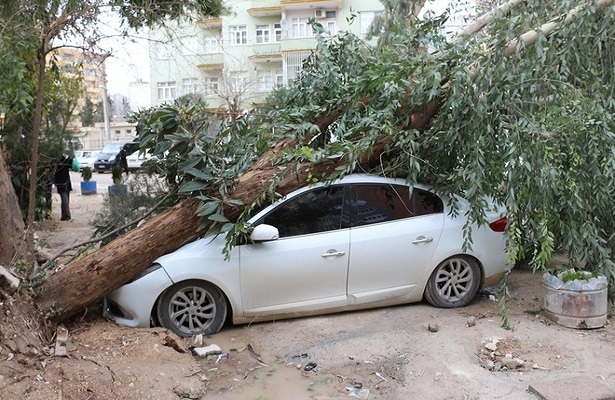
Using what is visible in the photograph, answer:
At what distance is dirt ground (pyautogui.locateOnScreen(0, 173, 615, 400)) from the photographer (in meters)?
4.10

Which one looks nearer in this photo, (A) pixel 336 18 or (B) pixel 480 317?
(B) pixel 480 317

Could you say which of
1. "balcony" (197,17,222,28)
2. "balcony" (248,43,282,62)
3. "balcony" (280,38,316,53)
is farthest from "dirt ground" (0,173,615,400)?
"balcony" (248,43,282,62)

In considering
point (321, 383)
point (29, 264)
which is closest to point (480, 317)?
point (321, 383)

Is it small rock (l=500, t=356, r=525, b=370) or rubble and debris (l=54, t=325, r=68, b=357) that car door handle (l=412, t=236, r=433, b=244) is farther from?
rubble and debris (l=54, t=325, r=68, b=357)

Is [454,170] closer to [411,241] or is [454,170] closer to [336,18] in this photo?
[411,241]

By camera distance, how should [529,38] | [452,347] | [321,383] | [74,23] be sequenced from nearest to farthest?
[321,383]
[452,347]
[529,38]
[74,23]

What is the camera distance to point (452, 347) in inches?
190

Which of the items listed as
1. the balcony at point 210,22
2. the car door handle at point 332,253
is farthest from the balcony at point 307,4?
the car door handle at point 332,253

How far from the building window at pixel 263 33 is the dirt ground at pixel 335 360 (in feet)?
106

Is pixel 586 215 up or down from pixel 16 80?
down

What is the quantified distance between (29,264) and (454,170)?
4296 millimetres

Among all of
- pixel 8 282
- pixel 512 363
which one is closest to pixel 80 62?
pixel 8 282

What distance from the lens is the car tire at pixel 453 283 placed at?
19.0 ft

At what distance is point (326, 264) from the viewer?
536 centimetres
